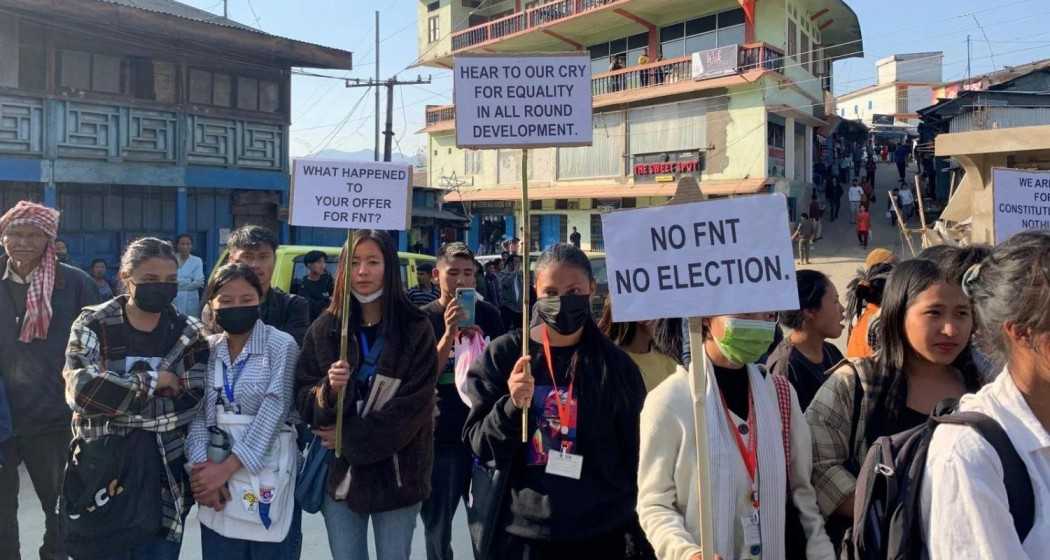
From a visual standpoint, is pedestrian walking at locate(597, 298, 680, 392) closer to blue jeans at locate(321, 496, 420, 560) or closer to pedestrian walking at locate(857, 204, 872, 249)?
blue jeans at locate(321, 496, 420, 560)

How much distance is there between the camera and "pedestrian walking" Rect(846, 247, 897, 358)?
142 inches

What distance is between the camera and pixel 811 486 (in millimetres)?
2482

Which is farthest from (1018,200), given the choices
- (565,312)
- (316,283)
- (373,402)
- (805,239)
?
(805,239)

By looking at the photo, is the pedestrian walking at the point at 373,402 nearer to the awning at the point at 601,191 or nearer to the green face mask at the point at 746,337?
Answer: the green face mask at the point at 746,337

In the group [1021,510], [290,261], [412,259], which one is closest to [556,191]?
[412,259]

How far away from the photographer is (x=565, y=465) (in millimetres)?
3012

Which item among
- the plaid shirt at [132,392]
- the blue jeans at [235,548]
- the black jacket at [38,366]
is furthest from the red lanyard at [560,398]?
the black jacket at [38,366]

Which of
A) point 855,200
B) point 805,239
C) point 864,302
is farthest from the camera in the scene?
point 855,200

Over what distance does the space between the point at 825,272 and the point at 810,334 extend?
61.3 feet

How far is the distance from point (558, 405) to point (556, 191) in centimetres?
2873

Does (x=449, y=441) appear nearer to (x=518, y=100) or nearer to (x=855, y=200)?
(x=518, y=100)

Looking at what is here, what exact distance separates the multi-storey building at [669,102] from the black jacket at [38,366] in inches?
795

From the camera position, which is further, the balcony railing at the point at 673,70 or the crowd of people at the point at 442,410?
the balcony railing at the point at 673,70

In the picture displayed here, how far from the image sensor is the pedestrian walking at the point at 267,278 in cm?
436
